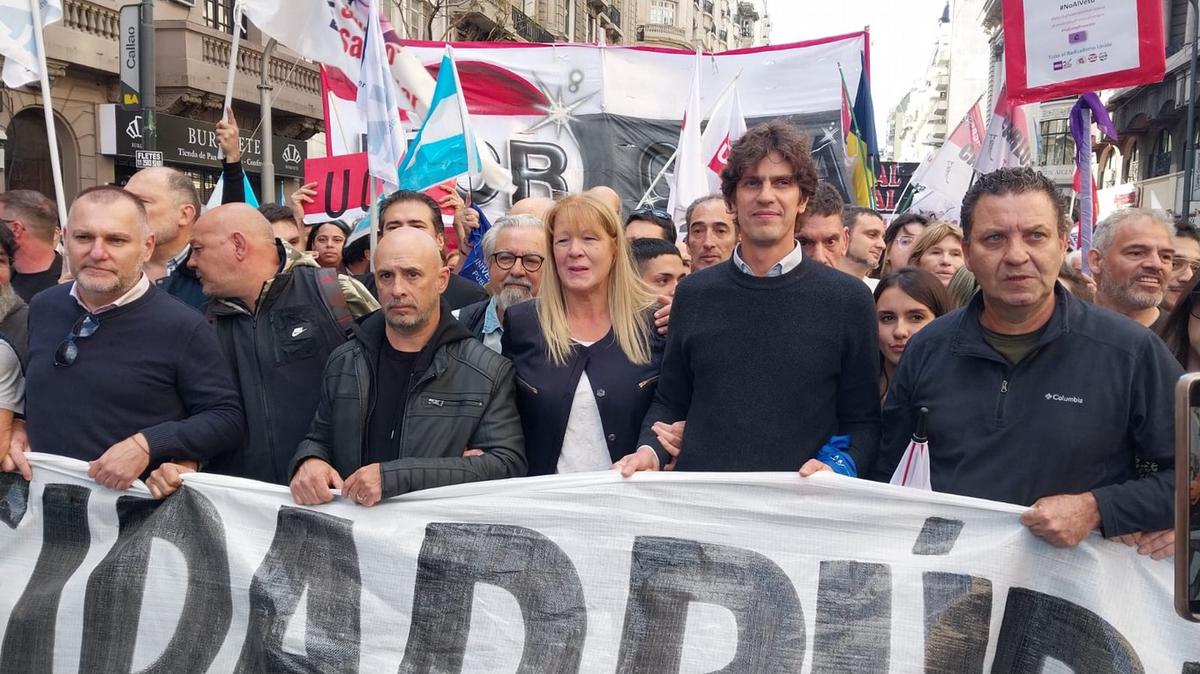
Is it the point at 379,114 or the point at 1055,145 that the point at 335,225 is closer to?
the point at 379,114

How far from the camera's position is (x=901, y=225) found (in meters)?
6.52

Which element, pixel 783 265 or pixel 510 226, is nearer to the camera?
pixel 783 265

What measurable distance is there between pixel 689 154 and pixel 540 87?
2.66 m

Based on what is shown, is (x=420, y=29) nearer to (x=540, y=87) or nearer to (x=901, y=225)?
(x=540, y=87)

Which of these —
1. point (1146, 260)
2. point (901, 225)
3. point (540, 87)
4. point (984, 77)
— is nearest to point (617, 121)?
point (540, 87)

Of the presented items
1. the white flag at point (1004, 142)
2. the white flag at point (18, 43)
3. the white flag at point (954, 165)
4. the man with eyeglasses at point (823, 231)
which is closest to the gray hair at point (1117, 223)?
the man with eyeglasses at point (823, 231)

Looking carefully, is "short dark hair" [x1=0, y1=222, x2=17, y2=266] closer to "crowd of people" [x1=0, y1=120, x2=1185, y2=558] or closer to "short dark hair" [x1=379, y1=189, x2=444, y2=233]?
"crowd of people" [x1=0, y1=120, x2=1185, y2=558]

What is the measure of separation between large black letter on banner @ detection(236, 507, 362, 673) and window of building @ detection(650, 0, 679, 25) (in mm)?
77968

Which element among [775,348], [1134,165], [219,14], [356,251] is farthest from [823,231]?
[1134,165]

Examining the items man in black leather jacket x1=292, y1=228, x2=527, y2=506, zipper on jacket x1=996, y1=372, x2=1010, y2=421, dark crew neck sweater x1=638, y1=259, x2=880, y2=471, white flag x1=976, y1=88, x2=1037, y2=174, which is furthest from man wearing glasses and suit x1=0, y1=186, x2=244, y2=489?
white flag x1=976, y1=88, x2=1037, y2=174

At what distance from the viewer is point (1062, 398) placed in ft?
8.76

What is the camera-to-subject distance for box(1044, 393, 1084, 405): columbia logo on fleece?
2.65 metres

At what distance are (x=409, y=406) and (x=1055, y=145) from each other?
60.5 metres

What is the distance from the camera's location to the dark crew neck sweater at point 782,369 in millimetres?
3021
